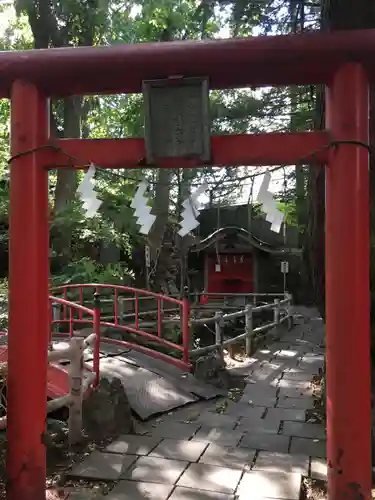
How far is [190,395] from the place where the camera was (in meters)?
6.47

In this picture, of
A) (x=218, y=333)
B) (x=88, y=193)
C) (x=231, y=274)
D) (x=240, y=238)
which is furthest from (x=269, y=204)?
(x=231, y=274)

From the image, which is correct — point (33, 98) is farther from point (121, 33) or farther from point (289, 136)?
point (121, 33)

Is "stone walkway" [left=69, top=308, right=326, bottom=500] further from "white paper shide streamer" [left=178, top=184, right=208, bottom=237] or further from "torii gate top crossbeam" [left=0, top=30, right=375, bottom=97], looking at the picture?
"torii gate top crossbeam" [left=0, top=30, right=375, bottom=97]

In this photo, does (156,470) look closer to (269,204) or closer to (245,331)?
(269,204)

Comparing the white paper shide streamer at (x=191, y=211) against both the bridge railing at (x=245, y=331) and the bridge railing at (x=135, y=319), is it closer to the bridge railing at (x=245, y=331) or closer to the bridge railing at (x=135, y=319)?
the bridge railing at (x=135, y=319)

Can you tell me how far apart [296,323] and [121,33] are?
10720 mm

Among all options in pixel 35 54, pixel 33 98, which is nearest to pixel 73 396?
pixel 33 98

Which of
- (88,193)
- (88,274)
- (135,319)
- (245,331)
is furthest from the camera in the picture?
(88,274)

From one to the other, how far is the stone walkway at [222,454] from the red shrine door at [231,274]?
15.2 meters

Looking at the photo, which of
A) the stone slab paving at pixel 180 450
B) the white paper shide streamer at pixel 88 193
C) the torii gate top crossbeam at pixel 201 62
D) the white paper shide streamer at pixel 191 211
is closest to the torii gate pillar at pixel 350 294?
the torii gate top crossbeam at pixel 201 62

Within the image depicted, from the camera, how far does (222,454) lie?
448cm

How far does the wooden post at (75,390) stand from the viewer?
456 centimetres

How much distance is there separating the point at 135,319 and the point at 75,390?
11.7 ft

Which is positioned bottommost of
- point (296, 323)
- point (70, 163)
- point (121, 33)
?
point (296, 323)
